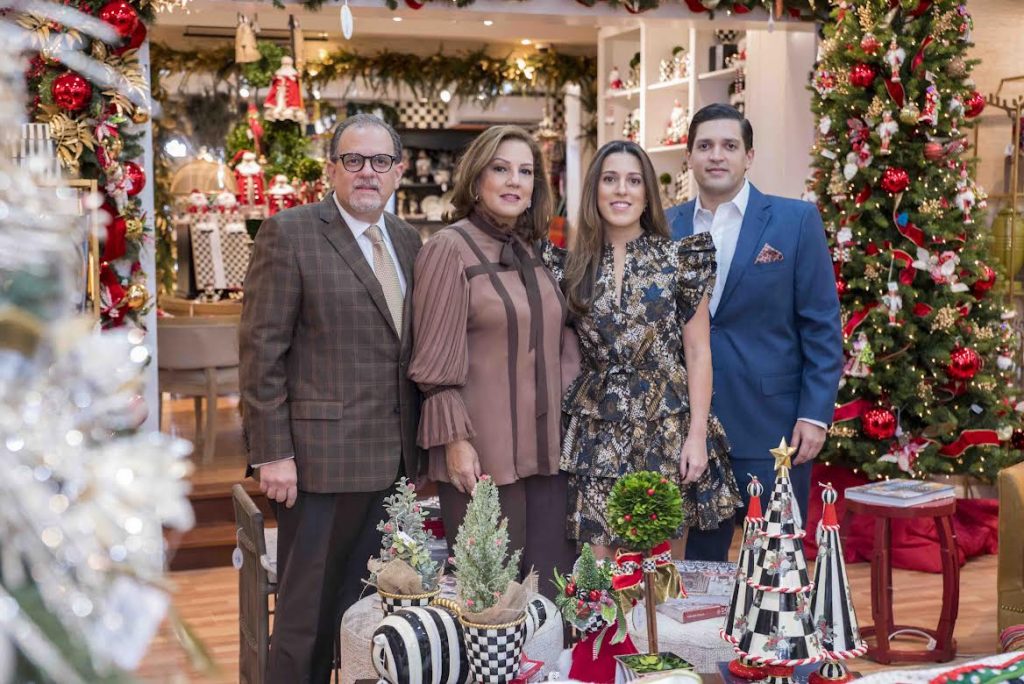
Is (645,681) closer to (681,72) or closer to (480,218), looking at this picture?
(480,218)

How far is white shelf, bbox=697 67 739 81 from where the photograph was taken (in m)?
7.21

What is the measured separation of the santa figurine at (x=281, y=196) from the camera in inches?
280

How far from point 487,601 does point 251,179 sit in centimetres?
607

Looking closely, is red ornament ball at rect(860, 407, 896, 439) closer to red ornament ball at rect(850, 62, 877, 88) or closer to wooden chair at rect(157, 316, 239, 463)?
red ornament ball at rect(850, 62, 877, 88)

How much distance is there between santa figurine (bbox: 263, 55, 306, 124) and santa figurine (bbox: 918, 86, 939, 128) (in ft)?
12.3

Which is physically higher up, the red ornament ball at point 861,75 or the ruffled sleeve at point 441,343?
the red ornament ball at point 861,75

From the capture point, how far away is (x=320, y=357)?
2865mm

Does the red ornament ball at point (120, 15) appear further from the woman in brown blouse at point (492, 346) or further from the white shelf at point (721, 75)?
the white shelf at point (721, 75)

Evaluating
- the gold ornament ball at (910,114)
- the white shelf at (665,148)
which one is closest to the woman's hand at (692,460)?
the gold ornament ball at (910,114)

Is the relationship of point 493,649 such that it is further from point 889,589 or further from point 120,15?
point 120,15

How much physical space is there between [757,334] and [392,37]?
7.76m

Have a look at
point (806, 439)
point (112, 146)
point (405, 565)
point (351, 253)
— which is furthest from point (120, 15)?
point (405, 565)

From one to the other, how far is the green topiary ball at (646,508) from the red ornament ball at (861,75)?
373cm

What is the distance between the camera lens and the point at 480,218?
2951 mm
